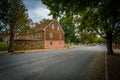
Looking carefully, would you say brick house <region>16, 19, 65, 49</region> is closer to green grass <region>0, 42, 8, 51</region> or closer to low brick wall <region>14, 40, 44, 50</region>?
A: low brick wall <region>14, 40, 44, 50</region>

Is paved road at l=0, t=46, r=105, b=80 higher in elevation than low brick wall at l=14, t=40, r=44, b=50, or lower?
lower

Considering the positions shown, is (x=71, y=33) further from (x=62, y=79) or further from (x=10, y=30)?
(x=62, y=79)

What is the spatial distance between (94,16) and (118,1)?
4373mm

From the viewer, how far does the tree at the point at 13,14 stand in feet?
87.8

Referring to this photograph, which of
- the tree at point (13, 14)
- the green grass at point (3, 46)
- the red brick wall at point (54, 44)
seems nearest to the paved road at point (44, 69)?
the tree at point (13, 14)

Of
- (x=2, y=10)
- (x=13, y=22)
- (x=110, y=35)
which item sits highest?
(x=2, y=10)

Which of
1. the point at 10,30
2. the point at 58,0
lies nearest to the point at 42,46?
the point at 10,30

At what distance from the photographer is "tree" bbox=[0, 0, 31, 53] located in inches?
1053

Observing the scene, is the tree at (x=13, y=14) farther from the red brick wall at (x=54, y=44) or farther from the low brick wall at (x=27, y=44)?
the red brick wall at (x=54, y=44)

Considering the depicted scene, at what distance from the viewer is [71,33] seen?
69.9 m

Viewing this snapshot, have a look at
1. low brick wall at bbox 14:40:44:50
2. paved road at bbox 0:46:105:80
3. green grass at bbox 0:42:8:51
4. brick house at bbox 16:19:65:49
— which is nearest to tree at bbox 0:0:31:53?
green grass at bbox 0:42:8:51

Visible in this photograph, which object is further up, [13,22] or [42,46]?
[13,22]

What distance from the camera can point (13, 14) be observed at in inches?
1078

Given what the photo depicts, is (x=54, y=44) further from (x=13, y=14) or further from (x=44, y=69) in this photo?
(x=44, y=69)
